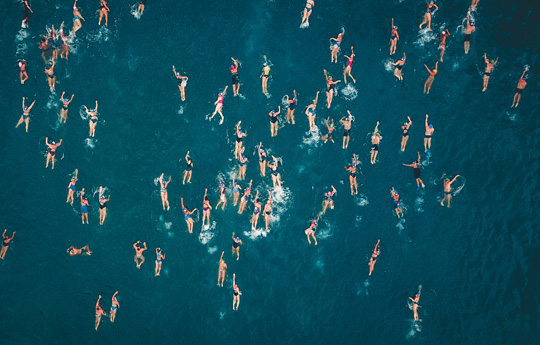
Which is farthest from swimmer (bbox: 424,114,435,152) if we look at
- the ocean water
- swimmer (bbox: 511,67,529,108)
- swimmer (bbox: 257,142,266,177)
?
swimmer (bbox: 257,142,266,177)

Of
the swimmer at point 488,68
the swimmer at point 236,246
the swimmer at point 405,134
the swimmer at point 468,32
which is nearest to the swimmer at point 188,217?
the swimmer at point 236,246

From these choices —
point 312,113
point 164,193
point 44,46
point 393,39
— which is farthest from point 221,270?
point 393,39

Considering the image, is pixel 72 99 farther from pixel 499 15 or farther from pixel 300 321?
pixel 499 15

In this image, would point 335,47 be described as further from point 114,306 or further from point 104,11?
point 114,306

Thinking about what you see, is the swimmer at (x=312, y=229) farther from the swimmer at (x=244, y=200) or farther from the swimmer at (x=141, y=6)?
the swimmer at (x=141, y=6)

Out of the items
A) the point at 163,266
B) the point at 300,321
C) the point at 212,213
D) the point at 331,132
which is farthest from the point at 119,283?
the point at 331,132
